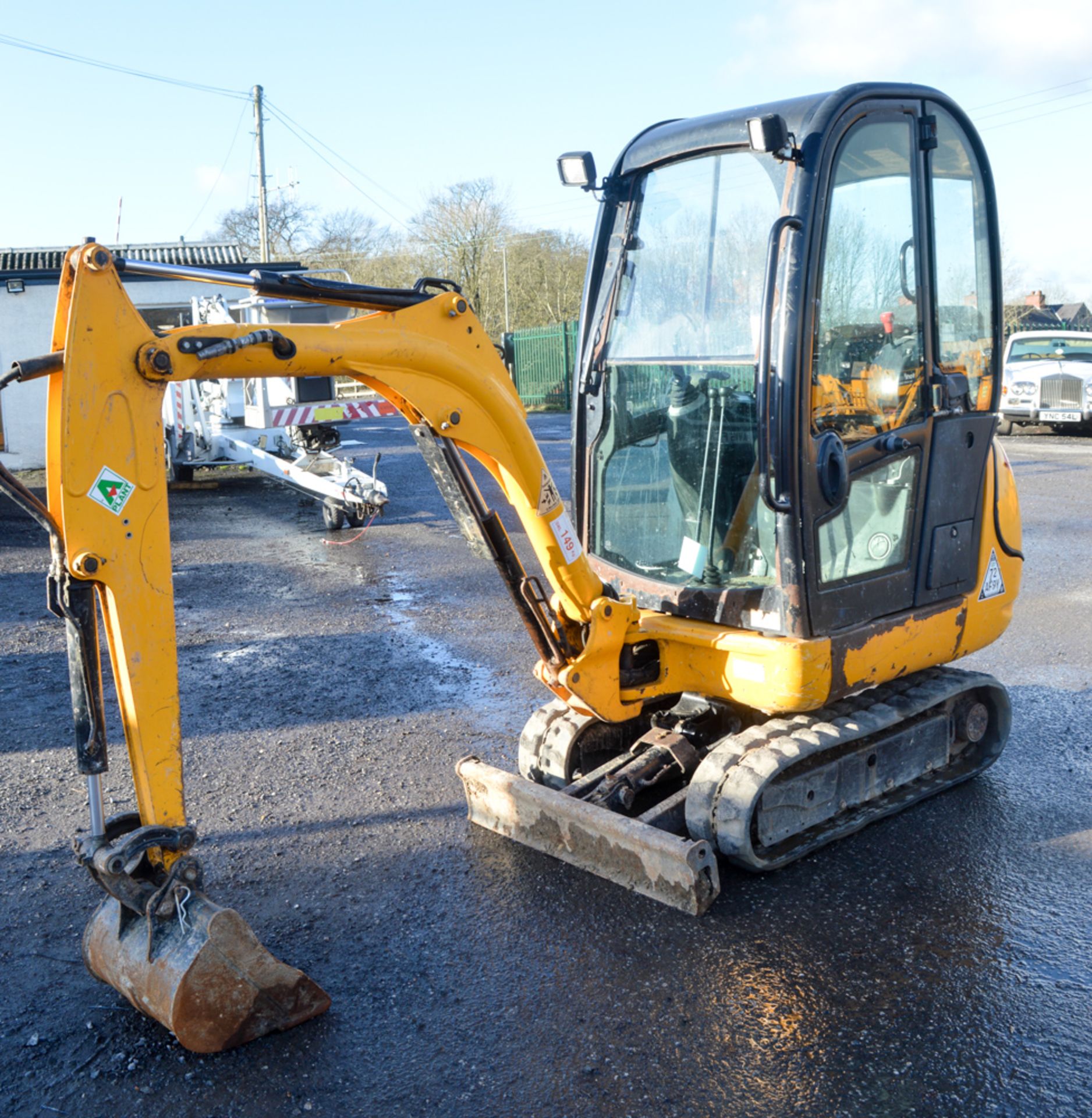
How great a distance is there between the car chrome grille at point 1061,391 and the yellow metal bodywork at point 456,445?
16.6 metres

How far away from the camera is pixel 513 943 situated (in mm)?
3887

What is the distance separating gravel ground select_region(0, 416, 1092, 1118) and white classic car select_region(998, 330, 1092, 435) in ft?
49.1

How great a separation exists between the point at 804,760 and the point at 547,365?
84.1 feet

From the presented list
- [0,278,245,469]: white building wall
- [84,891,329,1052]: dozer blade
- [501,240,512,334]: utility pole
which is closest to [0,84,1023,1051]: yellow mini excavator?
[84,891,329,1052]: dozer blade

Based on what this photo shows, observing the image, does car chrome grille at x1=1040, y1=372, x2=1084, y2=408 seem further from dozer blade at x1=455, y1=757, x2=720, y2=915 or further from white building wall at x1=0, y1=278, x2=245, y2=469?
dozer blade at x1=455, y1=757, x2=720, y2=915

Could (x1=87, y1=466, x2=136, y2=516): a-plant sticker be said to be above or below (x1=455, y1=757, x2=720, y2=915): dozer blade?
above

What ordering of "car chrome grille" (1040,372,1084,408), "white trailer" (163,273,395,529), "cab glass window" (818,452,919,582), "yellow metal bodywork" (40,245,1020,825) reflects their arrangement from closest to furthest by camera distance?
1. "yellow metal bodywork" (40,245,1020,825)
2. "cab glass window" (818,452,919,582)
3. "white trailer" (163,273,395,529)
4. "car chrome grille" (1040,372,1084,408)

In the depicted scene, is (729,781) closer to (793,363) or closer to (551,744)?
(551,744)

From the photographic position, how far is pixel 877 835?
15.3ft

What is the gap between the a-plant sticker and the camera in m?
3.07

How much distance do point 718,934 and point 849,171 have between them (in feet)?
9.15

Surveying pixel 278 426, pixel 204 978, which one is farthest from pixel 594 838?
pixel 278 426

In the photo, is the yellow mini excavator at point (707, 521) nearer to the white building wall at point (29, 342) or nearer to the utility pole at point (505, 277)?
the white building wall at point (29, 342)

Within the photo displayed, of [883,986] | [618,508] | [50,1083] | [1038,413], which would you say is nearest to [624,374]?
[618,508]
